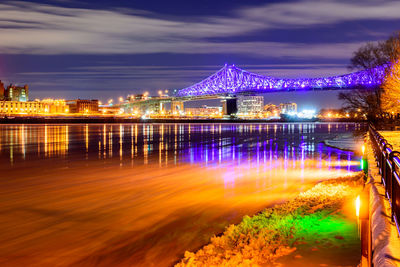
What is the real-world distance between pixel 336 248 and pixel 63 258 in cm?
422

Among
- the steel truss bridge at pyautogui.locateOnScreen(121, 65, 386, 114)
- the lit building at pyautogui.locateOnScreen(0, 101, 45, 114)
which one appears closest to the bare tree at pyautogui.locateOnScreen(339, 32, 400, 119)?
the steel truss bridge at pyautogui.locateOnScreen(121, 65, 386, 114)

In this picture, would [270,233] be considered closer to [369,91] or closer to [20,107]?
[369,91]

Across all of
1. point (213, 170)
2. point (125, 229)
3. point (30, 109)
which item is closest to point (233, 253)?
point (125, 229)

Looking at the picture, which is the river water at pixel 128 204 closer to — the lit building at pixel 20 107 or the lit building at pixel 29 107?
the lit building at pixel 20 107

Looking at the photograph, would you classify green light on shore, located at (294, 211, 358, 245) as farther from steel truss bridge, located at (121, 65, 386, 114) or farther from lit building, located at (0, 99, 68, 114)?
lit building, located at (0, 99, 68, 114)

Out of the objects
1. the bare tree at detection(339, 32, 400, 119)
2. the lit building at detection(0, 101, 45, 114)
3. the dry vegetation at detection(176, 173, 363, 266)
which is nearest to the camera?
the dry vegetation at detection(176, 173, 363, 266)

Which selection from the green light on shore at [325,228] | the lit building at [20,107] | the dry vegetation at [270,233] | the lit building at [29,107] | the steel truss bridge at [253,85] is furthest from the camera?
the lit building at [29,107]

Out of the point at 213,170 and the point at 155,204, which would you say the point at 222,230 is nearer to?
the point at 155,204

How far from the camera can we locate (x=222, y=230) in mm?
7793

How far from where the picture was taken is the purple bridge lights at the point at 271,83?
169 feet

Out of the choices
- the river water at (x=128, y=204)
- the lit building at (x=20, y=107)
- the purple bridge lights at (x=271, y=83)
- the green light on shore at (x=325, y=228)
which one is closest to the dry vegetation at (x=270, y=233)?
the green light on shore at (x=325, y=228)

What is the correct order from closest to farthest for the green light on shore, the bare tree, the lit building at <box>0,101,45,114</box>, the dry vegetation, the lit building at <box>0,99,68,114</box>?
the dry vegetation < the green light on shore < the bare tree < the lit building at <box>0,101,45,114</box> < the lit building at <box>0,99,68,114</box>

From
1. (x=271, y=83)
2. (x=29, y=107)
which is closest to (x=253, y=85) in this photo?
(x=271, y=83)

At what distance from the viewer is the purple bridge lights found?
2030 inches
